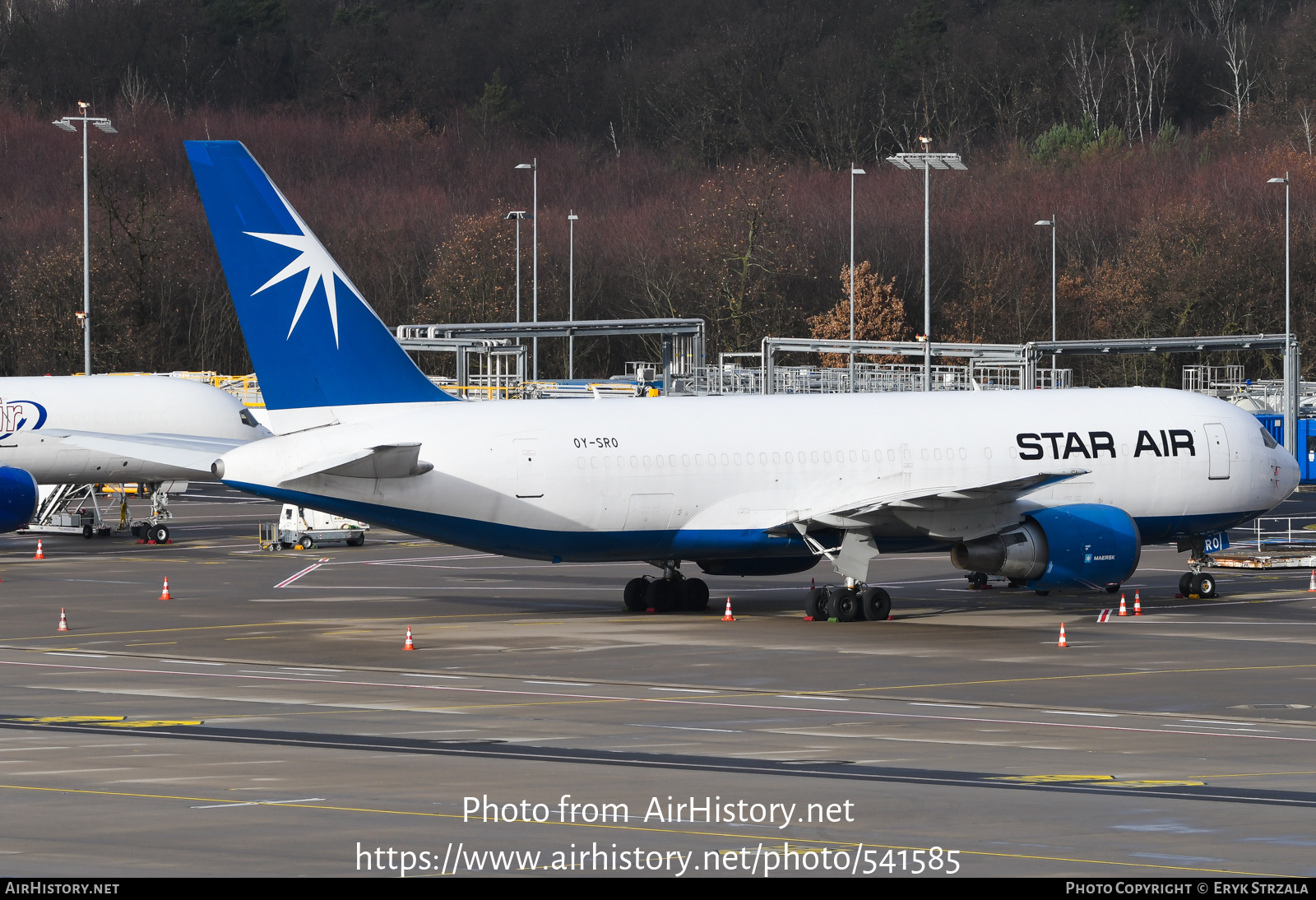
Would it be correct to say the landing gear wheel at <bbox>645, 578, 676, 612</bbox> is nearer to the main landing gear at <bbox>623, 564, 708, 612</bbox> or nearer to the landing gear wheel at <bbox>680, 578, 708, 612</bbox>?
the main landing gear at <bbox>623, 564, 708, 612</bbox>

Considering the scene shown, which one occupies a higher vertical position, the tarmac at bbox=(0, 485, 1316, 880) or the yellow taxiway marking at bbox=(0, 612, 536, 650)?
the yellow taxiway marking at bbox=(0, 612, 536, 650)

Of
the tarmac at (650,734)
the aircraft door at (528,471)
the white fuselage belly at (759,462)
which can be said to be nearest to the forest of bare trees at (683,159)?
the white fuselage belly at (759,462)

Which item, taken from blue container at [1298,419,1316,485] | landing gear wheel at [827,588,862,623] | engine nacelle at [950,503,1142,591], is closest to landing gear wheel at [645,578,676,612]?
landing gear wheel at [827,588,862,623]

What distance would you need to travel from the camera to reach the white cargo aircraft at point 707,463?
3297 centimetres

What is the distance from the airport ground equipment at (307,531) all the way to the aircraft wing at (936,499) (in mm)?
21864

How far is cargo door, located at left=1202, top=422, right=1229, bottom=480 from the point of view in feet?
127

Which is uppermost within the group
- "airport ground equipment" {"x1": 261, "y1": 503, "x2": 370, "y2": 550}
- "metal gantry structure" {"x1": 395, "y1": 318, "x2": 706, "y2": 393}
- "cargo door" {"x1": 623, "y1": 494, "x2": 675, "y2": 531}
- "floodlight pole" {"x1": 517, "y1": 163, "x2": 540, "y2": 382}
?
"floodlight pole" {"x1": 517, "y1": 163, "x2": 540, "y2": 382}

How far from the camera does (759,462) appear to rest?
35438mm

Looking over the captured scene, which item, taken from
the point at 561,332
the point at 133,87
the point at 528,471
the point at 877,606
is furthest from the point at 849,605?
the point at 133,87

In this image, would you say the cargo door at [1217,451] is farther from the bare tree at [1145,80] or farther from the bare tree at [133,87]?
the bare tree at [133,87]

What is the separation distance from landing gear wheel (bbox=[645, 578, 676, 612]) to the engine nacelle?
5.59 m

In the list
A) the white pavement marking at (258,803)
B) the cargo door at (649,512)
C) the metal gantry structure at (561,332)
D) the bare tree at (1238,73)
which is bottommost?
the white pavement marking at (258,803)
